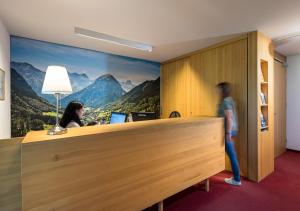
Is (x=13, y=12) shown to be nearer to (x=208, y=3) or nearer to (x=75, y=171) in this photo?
(x=75, y=171)

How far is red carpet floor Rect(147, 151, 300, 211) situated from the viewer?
7.77 feet

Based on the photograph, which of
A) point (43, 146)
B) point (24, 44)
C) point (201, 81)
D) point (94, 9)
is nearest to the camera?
point (43, 146)

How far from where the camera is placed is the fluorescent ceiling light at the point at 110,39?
2955 millimetres

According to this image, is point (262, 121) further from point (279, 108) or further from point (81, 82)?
point (81, 82)

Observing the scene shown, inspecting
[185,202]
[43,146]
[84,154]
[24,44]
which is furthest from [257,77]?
[24,44]

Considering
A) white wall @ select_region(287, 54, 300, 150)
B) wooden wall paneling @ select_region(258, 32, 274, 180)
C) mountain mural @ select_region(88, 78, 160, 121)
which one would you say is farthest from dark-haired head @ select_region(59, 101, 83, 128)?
white wall @ select_region(287, 54, 300, 150)

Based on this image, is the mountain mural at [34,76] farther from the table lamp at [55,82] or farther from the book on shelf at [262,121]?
the book on shelf at [262,121]

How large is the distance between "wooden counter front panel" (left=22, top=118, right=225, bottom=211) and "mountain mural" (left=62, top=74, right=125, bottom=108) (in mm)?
2481

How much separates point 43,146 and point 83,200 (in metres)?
0.59

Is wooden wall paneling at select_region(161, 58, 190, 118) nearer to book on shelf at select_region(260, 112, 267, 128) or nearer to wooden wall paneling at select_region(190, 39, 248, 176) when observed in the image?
wooden wall paneling at select_region(190, 39, 248, 176)

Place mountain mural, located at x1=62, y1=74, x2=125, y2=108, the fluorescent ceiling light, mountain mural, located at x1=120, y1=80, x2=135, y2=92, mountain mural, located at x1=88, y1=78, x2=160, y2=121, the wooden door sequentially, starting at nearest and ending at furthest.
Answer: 1. the fluorescent ceiling light
2. mountain mural, located at x1=62, y1=74, x2=125, y2=108
3. mountain mural, located at x1=88, y1=78, x2=160, y2=121
4. the wooden door
5. mountain mural, located at x1=120, y1=80, x2=135, y2=92

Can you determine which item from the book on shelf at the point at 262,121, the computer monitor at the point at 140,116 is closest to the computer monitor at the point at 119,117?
the computer monitor at the point at 140,116

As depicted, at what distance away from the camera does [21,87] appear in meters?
3.29

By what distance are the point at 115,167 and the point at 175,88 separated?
3405 mm
